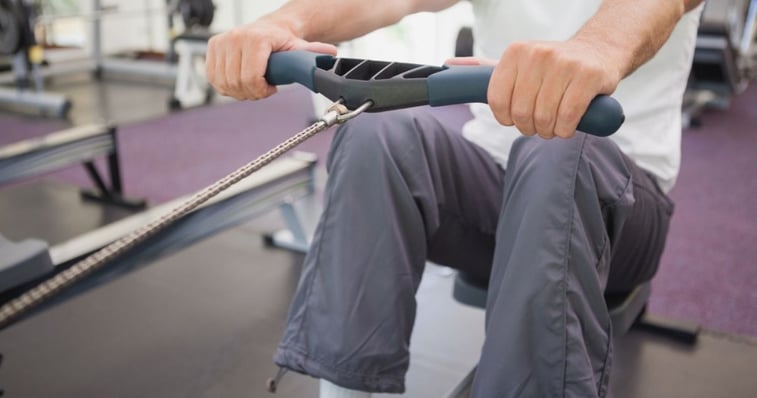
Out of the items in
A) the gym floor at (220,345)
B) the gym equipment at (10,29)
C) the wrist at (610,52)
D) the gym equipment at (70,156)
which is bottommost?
the gym floor at (220,345)

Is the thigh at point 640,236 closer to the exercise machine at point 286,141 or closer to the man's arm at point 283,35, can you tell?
the exercise machine at point 286,141

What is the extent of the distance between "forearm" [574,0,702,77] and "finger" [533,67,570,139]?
0.10 m

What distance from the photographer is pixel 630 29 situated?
0.80 metres

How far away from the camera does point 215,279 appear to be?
1.85 m

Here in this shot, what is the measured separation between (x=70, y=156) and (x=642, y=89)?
5.71 ft

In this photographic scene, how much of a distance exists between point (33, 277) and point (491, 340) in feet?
2.53

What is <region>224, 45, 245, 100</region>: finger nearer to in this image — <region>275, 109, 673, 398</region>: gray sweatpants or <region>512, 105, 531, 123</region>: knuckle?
<region>275, 109, 673, 398</region>: gray sweatpants

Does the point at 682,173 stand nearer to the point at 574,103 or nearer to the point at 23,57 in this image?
the point at 574,103

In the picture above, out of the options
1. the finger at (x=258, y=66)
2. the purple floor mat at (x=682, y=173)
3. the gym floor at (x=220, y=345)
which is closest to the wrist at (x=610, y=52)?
the finger at (x=258, y=66)

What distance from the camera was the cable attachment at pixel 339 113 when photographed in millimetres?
A: 663

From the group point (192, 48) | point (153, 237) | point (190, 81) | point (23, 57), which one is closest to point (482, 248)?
point (153, 237)

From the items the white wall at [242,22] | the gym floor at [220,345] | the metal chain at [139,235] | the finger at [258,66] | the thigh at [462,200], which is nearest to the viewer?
the metal chain at [139,235]

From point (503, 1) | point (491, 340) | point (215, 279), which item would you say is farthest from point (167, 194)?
point (491, 340)

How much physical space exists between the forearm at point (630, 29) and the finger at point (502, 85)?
0.39ft
